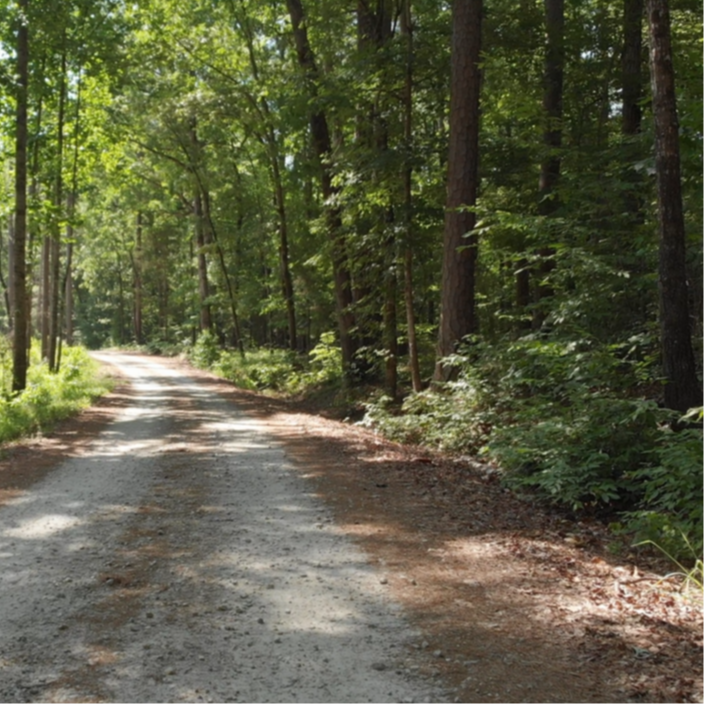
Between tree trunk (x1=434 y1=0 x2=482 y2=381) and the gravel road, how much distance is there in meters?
4.74

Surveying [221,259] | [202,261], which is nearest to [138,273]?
[202,261]

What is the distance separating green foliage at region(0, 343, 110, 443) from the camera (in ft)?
44.9

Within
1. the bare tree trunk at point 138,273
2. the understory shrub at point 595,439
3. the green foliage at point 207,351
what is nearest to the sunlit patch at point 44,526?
the understory shrub at point 595,439

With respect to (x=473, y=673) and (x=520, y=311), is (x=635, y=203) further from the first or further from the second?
(x=473, y=673)

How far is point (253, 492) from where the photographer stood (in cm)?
841

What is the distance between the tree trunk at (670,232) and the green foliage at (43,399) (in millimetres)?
11195

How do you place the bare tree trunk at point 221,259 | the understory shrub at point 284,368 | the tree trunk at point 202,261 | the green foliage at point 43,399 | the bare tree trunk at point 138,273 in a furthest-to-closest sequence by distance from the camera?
the bare tree trunk at point 138,273 → the tree trunk at point 202,261 → the bare tree trunk at point 221,259 → the understory shrub at point 284,368 → the green foliage at point 43,399

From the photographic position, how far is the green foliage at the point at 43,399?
13695 mm

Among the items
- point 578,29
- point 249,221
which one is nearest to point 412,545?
point 578,29

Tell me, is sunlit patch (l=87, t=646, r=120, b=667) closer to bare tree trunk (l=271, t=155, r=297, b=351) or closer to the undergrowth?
the undergrowth

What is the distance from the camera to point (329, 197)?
1653cm

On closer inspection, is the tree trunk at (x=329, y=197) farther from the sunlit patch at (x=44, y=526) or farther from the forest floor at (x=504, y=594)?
the sunlit patch at (x=44, y=526)

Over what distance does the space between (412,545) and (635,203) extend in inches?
283

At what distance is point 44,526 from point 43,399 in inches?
388
